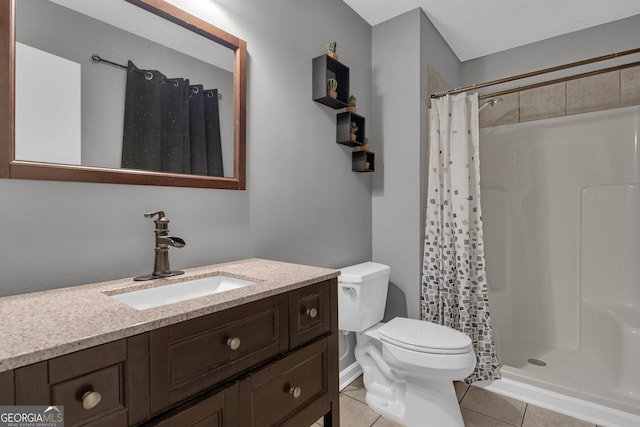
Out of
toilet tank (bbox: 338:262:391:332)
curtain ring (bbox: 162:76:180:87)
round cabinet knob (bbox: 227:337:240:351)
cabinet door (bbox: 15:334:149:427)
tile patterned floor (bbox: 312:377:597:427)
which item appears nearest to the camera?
cabinet door (bbox: 15:334:149:427)

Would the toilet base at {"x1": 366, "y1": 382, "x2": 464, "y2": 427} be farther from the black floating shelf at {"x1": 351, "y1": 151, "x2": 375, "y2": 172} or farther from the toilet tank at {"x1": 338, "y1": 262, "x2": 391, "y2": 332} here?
the black floating shelf at {"x1": 351, "y1": 151, "x2": 375, "y2": 172}

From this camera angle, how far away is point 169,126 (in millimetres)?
1251

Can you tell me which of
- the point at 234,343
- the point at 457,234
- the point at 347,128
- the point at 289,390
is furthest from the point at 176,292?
the point at 457,234

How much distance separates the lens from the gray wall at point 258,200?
969 millimetres

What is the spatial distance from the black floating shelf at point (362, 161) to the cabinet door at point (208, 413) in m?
1.60

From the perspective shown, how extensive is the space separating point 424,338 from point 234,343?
1140mm

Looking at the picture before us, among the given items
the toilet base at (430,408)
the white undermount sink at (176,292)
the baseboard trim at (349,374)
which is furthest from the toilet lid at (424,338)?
the white undermount sink at (176,292)

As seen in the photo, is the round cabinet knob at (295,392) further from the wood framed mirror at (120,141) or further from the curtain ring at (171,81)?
the curtain ring at (171,81)

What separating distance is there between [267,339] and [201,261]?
0.53 meters

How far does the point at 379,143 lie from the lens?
2389 millimetres

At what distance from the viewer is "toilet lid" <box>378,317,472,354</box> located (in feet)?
5.22

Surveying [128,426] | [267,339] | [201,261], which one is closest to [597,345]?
[267,339]

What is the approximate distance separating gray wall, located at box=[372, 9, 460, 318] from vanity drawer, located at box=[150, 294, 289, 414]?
56.7 inches

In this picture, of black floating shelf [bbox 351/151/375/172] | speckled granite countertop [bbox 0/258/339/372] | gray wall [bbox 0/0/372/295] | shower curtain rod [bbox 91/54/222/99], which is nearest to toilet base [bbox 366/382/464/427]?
gray wall [bbox 0/0/372/295]
